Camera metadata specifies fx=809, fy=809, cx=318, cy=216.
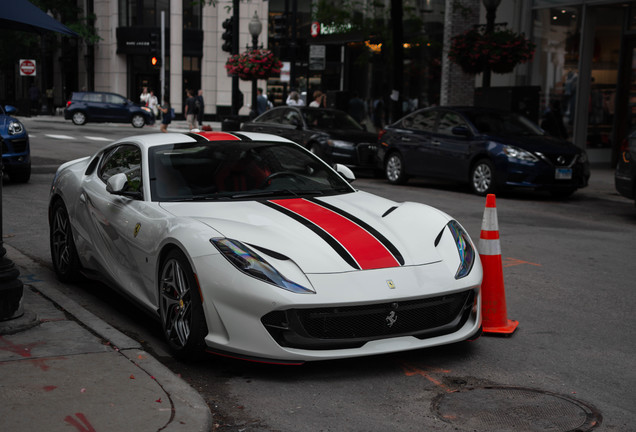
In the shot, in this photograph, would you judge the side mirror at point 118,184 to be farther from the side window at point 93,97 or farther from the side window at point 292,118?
the side window at point 93,97

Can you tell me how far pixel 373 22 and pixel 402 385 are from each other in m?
22.1

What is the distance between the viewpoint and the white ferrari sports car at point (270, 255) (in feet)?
14.9

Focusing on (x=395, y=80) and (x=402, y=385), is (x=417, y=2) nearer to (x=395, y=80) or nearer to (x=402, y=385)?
(x=395, y=80)

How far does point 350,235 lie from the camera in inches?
197

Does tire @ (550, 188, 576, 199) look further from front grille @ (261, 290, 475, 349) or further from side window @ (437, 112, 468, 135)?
front grille @ (261, 290, 475, 349)

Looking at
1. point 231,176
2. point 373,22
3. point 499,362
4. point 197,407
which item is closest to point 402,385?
point 499,362

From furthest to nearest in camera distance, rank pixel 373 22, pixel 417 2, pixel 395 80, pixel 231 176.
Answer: pixel 417 2
pixel 373 22
pixel 395 80
pixel 231 176

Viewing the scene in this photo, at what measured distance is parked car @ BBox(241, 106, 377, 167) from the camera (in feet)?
57.7

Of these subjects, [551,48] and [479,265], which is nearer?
[479,265]

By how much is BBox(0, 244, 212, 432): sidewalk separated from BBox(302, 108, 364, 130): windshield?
13.1 m

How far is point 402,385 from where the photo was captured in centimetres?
461

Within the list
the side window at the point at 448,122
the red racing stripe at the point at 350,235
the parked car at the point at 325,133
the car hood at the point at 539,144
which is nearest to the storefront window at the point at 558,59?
the parked car at the point at 325,133

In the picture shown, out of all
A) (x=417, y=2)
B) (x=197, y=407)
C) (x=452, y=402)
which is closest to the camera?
(x=197, y=407)

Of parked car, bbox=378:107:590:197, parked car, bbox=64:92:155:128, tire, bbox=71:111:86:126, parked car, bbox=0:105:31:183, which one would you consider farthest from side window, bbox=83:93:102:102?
parked car, bbox=0:105:31:183
